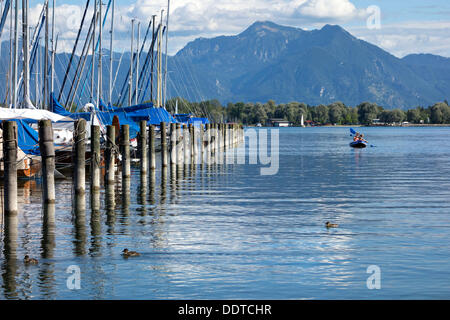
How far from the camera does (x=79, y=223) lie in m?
22.9

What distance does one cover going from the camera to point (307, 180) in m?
42.9

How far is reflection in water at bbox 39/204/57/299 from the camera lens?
1496 centimetres

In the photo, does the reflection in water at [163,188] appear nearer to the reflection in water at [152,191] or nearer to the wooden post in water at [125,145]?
the reflection in water at [152,191]

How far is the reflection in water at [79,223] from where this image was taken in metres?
18.9

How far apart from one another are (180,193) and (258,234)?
472 inches

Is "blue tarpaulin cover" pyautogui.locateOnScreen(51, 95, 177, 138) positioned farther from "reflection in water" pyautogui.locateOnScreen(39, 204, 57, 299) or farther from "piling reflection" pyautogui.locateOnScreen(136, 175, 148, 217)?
"reflection in water" pyautogui.locateOnScreen(39, 204, 57, 299)

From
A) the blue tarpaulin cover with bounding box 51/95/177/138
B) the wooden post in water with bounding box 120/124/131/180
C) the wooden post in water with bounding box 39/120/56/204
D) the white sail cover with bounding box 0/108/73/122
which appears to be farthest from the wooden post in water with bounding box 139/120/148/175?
the wooden post in water with bounding box 39/120/56/204

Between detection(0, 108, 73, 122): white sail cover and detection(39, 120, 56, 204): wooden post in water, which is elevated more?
detection(0, 108, 73, 122): white sail cover

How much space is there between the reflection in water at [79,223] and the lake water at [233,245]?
0.08 metres

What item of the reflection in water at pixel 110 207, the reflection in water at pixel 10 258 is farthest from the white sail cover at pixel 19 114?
the reflection in water at pixel 10 258

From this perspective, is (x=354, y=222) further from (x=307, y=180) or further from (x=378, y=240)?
(x=307, y=180)

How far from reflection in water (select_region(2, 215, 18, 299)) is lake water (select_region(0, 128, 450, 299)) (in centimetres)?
3
